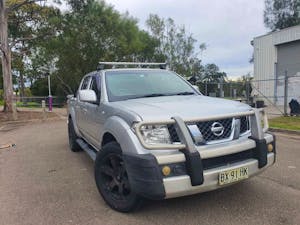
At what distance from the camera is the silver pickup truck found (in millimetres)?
3361

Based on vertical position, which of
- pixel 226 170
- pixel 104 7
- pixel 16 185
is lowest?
pixel 16 185

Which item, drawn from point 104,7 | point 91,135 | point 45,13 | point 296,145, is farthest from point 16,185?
point 104,7

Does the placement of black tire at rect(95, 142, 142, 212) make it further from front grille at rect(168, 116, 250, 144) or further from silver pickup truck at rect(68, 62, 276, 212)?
front grille at rect(168, 116, 250, 144)

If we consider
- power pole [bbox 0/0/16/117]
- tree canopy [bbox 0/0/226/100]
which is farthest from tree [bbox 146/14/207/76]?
power pole [bbox 0/0/16/117]

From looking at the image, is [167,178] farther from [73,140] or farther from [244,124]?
[73,140]

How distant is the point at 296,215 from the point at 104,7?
2484 cm

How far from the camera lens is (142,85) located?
5.18m

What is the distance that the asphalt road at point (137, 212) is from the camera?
3760 millimetres

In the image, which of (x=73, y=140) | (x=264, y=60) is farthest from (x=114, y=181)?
(x=264, y=60)

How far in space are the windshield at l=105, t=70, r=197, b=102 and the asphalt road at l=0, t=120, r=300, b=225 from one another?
1.51 meters

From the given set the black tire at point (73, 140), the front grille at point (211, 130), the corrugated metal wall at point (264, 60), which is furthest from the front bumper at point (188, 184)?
the corrugated metal wall at point (264, 60)

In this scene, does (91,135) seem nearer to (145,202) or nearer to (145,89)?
(145,89)

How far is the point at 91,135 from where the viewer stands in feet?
18.5

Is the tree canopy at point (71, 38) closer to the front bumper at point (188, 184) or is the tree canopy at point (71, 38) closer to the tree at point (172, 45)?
the tree at point (172, 45)
